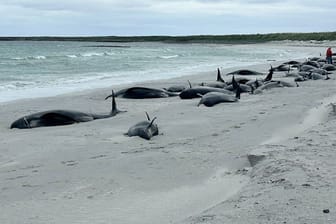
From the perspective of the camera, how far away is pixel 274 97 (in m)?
13.9

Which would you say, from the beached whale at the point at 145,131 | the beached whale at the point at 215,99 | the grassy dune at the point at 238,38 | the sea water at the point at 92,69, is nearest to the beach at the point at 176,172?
the beached whale at the point at 145,131

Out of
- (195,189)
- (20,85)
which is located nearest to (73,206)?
(195,189)

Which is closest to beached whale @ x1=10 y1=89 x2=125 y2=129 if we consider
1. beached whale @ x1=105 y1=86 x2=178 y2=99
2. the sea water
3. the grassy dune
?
beached whale @ x1=105 y1=86 x2=178 y2=99

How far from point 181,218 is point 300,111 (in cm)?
659

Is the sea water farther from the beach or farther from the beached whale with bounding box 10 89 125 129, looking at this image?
the beach

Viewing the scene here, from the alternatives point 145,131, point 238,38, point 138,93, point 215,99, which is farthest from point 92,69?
point 238,38

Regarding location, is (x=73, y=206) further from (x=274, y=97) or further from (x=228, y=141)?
(x=274, y=97)

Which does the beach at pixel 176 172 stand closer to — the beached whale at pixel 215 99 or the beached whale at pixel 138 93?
the beached whale at pixel 215 99

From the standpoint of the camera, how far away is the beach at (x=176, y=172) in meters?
4.80

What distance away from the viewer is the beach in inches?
189

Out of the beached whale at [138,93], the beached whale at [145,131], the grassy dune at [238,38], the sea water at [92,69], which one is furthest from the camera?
the grassy dune at [238,38]

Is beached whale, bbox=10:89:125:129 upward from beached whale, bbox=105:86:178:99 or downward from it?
upward

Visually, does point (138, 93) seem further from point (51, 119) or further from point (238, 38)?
point (238, 38)

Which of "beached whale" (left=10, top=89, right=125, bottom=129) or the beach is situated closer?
the beach
